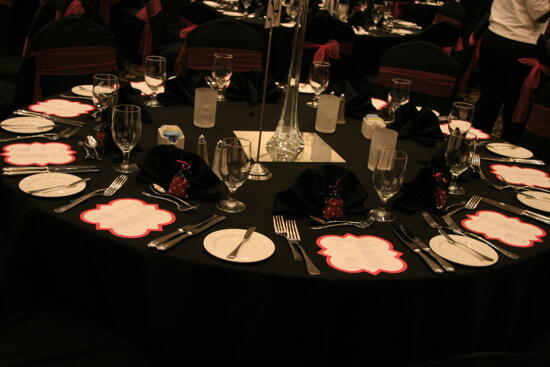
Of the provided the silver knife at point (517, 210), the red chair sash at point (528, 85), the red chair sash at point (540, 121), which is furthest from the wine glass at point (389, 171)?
the red chair sash at point (528, 85)

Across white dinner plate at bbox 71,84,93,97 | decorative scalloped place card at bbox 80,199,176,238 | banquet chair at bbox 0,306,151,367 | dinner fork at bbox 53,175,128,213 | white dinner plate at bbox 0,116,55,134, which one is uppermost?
white dinner plate at bbox 71,84,93,97

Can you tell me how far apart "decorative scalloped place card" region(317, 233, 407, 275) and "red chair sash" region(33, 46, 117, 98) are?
6.38 feet

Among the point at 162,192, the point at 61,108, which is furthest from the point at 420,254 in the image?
the point at 61,108

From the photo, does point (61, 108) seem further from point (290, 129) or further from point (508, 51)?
point (508, 51)

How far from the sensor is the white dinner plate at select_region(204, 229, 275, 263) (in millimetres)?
1426

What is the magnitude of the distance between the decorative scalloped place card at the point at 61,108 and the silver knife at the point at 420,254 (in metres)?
1.35

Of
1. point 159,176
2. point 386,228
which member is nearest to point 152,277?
point 159,176

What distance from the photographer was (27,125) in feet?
6.94

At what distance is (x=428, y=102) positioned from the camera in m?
3.34

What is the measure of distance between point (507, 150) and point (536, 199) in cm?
54

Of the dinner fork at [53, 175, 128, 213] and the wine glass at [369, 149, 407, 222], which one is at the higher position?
the wine glass at [369, 149, 407, 222]

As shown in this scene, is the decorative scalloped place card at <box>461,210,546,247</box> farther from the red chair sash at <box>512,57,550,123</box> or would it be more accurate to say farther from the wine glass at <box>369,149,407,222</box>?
the red chair sash at <box>512,57,550,123</box>

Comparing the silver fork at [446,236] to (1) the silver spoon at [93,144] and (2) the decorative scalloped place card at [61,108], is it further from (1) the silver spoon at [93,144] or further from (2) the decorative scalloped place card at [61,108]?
(2) the decorative scalloped place card at [61,108]

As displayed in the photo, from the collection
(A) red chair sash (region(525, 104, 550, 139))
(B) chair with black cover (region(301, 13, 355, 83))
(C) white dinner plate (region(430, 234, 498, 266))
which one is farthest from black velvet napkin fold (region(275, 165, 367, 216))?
(B) chair with black cover (region(301, 13, 355, 83))
